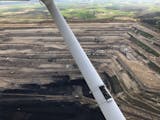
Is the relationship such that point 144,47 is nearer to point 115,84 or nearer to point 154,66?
point 154,66

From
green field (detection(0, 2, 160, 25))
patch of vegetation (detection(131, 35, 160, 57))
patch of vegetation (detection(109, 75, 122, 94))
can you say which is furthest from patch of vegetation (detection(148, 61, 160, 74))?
green field (detection(0, 2, 160, 25))

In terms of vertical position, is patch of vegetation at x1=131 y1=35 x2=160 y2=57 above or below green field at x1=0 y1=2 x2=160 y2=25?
below

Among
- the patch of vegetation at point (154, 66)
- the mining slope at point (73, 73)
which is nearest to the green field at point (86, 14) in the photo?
the mining slope at point (73, 73)

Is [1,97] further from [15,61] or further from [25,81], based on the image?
[15,61]

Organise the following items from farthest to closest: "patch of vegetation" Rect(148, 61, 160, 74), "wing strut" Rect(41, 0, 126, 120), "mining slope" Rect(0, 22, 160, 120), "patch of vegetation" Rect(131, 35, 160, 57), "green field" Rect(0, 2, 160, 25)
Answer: "green field" Rect(0, 2, 160, 25), "patch of vegetation" Rect(131, 35, 160, 57), "patch of vegetation" Rect(148, 61, 160, 74), "mining slope" Rect(0, 22, 160, 120), "wing strut" Rect(41, 0, 126, 120)

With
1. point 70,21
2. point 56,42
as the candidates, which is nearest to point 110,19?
point 70,21

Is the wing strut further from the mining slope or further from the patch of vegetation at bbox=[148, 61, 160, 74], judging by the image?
the patch of vegetation at bbox=[148, 61, 160, 74]

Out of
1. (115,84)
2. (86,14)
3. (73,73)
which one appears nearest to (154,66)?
(115,84)

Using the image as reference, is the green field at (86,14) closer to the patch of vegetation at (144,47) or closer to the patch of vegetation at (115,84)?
the patch of vegetation at (144,47)
